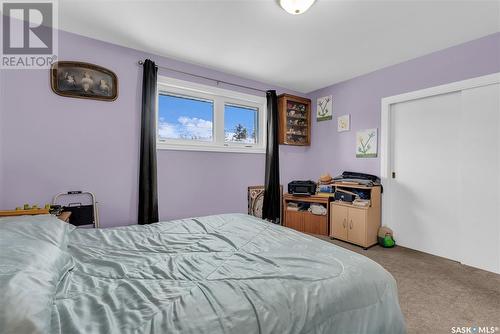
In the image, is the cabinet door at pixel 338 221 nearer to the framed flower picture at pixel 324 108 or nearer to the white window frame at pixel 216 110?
the white window frame at pixel 216 110

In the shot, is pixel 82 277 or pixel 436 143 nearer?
pixel 82 277

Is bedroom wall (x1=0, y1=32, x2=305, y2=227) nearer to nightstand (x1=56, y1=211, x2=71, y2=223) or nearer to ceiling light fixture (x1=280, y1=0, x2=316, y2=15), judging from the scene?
nightstand (x1=56, y1=211, x2=71, y2=223)

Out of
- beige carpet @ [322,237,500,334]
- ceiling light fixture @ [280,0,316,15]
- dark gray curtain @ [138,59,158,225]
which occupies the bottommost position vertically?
beige carpet @ [322,237,500,334]

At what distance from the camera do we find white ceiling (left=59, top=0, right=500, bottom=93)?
191 cm

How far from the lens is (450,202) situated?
8.63 feet

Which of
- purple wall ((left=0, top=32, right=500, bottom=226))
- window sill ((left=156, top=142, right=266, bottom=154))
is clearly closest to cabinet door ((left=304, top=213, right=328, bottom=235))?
purple wall ((left=0, top=32, right=500, bottom=226))

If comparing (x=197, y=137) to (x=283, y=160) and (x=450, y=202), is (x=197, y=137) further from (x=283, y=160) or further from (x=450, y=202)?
(x=450, y=202)

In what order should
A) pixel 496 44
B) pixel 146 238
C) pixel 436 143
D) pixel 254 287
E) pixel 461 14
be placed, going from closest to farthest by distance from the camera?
pixel 254 287, pixel 146 238, pixel 461 14, pixel 496 44, pixel 436 143

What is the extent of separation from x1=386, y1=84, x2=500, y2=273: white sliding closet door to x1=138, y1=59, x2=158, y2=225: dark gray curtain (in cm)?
306

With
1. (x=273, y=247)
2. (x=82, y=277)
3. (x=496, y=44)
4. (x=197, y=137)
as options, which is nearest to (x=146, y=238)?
(x=82, y=277)

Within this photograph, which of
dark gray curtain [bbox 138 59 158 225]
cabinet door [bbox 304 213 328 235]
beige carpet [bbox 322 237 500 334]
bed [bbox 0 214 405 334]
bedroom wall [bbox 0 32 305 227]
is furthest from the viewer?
cabinet door [bbox 304 213 328 235]

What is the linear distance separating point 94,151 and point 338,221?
313 cm

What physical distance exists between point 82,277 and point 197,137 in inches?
93.5

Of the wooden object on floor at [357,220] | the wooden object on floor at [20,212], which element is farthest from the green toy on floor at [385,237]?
the wooden object on floor at [20,212]
